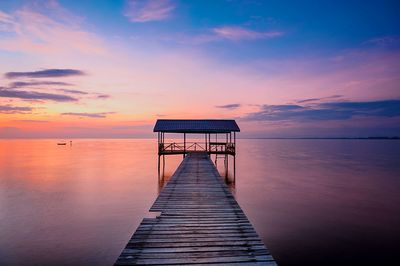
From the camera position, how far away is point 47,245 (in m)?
12.1

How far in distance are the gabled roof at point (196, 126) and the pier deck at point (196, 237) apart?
59.3 ft

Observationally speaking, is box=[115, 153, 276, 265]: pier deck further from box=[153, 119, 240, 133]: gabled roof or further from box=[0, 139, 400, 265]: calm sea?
box=[153, 119, 240, 133]: gabled roof

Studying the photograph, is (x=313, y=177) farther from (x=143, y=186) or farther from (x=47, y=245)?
(x=47, y=245)

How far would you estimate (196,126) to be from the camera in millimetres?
28641

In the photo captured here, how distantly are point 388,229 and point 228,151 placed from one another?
16403 mm

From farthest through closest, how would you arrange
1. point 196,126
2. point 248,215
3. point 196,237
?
point 196,126 < point 248,215 < point 196,237

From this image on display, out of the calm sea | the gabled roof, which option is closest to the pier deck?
the calm sea

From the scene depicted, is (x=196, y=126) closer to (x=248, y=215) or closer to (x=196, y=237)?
(x=248, y=215)

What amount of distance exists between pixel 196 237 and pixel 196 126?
2276 cm

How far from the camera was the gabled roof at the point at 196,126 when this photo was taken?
27828 mm

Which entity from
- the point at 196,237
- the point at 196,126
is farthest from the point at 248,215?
the point at 196,126

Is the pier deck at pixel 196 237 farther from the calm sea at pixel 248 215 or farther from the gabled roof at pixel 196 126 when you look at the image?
the gabled roof at pixel 196 126

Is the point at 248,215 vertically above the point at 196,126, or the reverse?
the point at 196,126

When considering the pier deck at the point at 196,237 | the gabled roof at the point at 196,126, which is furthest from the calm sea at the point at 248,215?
the gabled roof at the point at 196,126
